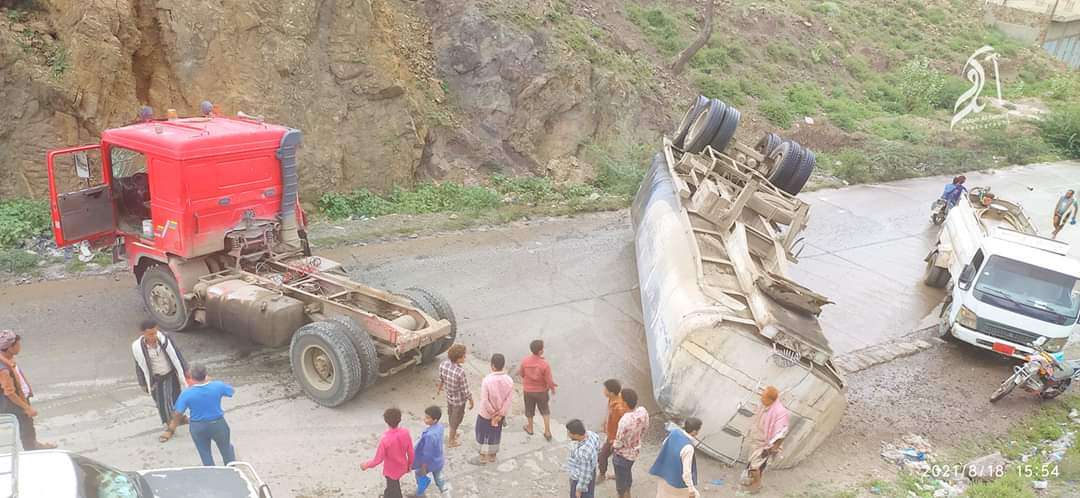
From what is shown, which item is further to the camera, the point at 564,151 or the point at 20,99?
the point at 564,151

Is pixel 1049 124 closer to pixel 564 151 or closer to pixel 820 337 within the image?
pixel 564 151

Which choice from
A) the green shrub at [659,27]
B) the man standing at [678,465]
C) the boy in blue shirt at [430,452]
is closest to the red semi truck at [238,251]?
the boy in blue shirt at [430,452]

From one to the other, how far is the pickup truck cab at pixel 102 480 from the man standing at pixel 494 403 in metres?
2.12

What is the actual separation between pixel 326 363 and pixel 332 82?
8023 mm

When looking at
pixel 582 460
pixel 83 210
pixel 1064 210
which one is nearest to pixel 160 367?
pixel 83 210

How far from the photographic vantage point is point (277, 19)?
509 inches

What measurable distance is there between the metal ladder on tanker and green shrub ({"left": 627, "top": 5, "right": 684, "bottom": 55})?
2251cm

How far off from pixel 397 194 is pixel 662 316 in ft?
25.4

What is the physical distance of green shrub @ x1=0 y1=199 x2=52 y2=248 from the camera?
33.7 ft

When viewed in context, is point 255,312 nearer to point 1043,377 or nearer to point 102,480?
point 102,480

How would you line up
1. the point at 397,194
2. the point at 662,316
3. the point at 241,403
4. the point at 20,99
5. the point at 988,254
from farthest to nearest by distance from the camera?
the point at 397,194 → the point at 20,99 → the point at 988,254 → the point at 662,316 → the point at 241,403

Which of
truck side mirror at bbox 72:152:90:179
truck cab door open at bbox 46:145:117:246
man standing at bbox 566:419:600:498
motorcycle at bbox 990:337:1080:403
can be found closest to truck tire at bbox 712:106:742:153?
motorcycle at bbox 990:337:1080:403

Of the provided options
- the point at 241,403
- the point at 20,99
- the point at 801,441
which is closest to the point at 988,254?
the point at 801,441

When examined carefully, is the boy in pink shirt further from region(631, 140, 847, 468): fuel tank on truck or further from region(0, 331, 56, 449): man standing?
region(0, 331, 56, 449): man standing
